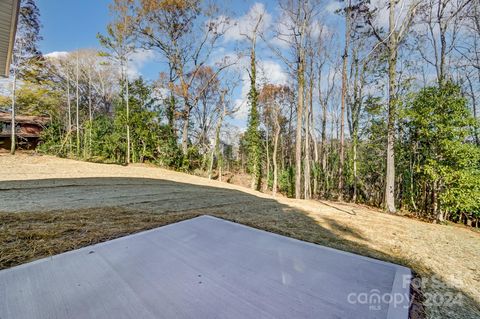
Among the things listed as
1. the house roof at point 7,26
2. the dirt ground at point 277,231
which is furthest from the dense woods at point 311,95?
the house roof at point 7,26

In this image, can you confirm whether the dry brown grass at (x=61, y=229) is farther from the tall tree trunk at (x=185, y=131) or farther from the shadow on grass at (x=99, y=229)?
the tall tree trunk at (x=185, y=131)

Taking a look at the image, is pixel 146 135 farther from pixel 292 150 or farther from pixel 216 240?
pixel 292 150

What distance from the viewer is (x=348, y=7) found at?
852 centimetres

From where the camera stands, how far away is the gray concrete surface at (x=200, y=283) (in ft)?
3.19

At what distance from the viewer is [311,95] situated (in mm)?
11258

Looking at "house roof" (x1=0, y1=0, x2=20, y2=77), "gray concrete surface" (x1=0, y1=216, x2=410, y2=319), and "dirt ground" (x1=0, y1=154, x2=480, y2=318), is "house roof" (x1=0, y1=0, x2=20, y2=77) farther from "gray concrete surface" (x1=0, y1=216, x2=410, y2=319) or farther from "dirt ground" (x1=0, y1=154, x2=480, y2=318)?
"gray concrete surface" (x1=0, y1=216, x2=410, y2=319)

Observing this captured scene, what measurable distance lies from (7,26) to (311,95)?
35.9 ft

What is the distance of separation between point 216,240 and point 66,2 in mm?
13099

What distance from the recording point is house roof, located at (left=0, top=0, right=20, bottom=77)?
9.00 ft

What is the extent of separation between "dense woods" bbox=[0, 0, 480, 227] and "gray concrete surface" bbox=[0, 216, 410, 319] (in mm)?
5237

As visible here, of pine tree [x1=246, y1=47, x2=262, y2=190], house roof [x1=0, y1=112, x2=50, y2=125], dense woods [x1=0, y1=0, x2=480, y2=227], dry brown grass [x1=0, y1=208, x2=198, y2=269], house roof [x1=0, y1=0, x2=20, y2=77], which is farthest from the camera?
house roof [x1=0, y1=112, x2=50, y2=125]

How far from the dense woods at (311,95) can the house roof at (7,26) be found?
709cm

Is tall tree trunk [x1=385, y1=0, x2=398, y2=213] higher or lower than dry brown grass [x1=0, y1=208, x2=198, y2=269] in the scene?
higher

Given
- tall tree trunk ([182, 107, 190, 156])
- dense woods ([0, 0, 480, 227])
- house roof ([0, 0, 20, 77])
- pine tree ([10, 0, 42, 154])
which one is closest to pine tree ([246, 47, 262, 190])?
dense woods ([0, 0, 480, 227])
